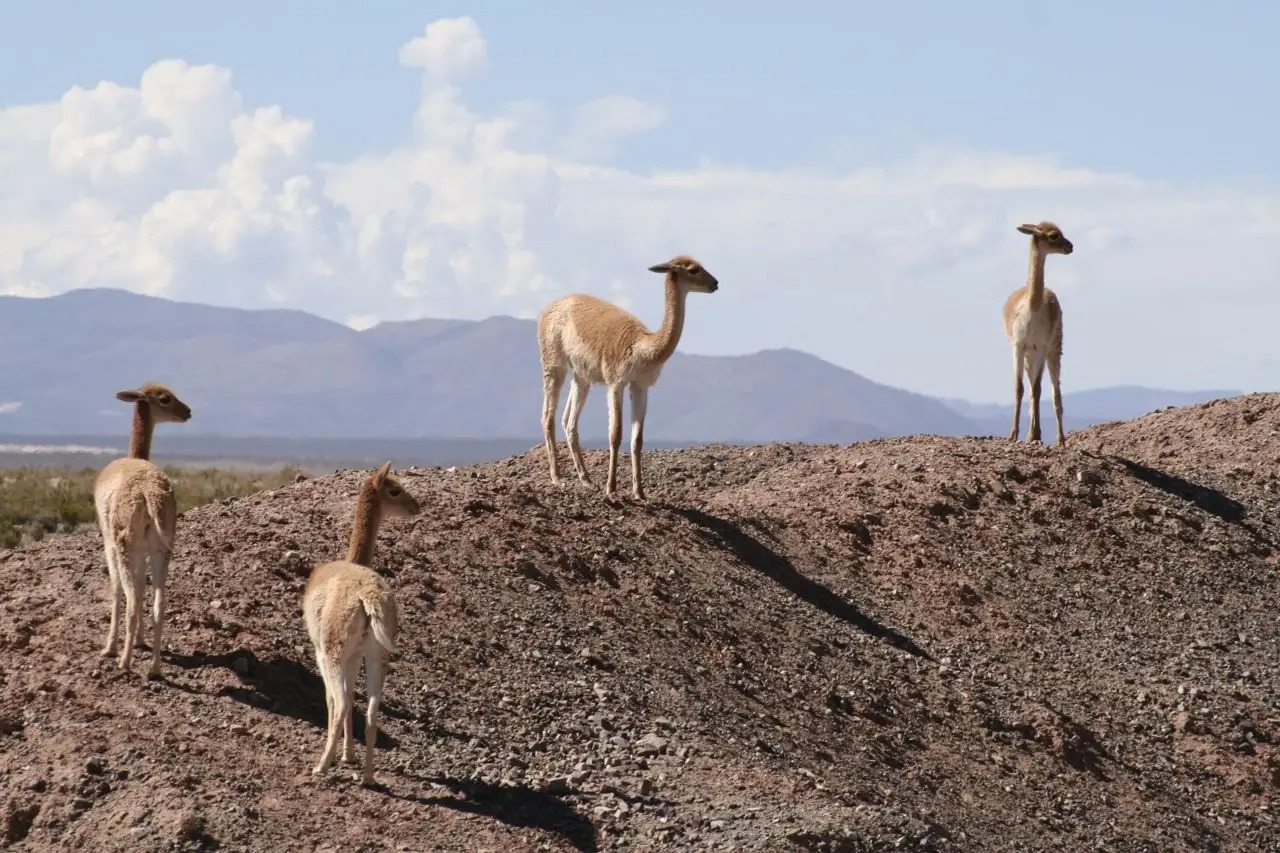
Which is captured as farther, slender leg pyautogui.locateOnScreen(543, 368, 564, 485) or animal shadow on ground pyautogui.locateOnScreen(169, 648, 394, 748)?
slender leg pyautogui.locateOnScreen(543, 368, 564, 485)

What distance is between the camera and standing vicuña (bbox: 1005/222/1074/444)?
23.1 metres

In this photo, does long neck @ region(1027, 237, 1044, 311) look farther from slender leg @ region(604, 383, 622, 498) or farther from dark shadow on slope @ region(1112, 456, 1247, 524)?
slender leg @ region(604, 383, 622, 498)

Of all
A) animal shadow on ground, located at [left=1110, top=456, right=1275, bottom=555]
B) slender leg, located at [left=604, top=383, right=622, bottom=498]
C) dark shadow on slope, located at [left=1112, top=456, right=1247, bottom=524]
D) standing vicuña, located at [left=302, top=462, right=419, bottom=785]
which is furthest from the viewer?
dark shadow on slope, located at [left=1112, top=456, right=1247, bottom=524]

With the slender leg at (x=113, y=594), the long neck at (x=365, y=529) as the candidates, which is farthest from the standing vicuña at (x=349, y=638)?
the slender leg at (x=113, y=594)

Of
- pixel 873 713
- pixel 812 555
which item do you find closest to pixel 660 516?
pixel 812 555

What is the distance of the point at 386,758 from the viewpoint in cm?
1209

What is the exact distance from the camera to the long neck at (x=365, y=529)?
492 inches

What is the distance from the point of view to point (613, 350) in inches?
722

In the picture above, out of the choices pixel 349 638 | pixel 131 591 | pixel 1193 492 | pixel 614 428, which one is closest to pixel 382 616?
pixel 349 638

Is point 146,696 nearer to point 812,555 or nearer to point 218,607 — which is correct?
point 218,607

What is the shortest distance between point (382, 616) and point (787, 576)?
693 centimetres

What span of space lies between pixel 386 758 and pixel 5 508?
660 inches

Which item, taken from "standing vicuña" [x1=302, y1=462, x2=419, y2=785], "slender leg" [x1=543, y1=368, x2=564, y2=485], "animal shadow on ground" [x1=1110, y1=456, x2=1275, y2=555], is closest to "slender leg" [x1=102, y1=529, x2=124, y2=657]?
"standing vicuña" [x1=302, y1=462, x2=419, y2=785]

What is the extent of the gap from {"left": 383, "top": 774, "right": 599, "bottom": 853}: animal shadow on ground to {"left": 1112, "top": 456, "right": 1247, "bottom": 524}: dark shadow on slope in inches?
438
